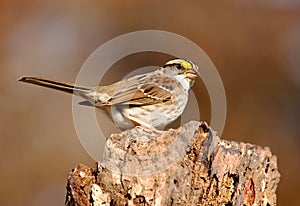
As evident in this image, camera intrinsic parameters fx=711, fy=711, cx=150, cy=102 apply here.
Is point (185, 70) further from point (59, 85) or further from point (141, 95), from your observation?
point (59, 85)

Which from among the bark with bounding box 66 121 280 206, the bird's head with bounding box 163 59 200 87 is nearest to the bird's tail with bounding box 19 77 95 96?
the bird's head with bounding box 163 59 200 87

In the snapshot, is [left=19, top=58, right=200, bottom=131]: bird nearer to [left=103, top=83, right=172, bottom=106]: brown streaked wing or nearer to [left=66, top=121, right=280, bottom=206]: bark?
[left=103, top=83, right=172, bottom=106]: brown streaked wing

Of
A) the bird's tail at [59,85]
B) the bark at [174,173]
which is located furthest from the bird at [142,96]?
the bark at [174,173]

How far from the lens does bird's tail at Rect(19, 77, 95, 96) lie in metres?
3.71

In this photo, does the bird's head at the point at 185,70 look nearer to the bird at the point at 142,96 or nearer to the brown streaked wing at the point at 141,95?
the bird at the point at 142,96

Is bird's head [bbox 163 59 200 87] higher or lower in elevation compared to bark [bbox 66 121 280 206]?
higher

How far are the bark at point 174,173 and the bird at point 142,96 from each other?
0.68 meters

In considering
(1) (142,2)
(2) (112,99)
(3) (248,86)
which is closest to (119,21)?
(1) (142,2)

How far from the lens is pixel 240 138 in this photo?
751 cm

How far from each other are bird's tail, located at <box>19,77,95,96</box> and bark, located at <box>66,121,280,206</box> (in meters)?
0.84

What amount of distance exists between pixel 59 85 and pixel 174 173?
3.78ft

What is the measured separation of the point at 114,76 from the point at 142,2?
152 centimetres

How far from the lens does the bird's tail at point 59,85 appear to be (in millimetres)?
3707
